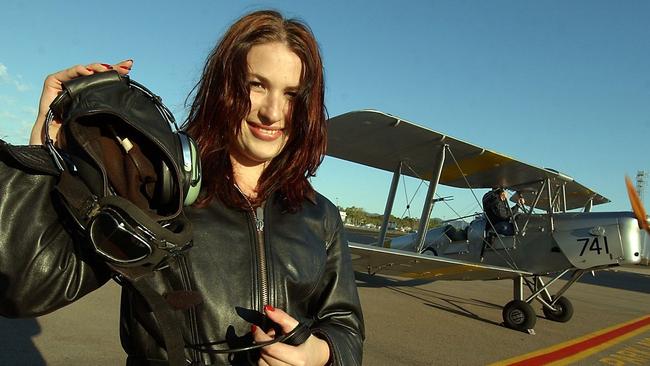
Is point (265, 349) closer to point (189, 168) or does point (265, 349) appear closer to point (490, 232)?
point (189, 168)

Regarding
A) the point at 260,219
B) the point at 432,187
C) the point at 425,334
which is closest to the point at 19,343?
the point at 260,219

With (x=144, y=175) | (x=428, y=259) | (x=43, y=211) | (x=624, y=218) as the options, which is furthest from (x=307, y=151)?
(x=624, y=218)

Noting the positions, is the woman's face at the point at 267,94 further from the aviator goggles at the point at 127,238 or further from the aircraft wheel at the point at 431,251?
the aircraft wheel at the point at 431,251

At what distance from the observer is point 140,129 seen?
722mm

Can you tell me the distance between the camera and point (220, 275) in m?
0.96

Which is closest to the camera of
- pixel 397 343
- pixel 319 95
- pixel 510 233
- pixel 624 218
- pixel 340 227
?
pixel 319 95

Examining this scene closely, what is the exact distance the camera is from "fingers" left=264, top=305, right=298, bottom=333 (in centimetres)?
89

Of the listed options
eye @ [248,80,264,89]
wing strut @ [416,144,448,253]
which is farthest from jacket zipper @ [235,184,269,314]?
wing strut @ [416,144,448,253]

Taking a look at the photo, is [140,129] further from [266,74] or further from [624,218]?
[624,218]

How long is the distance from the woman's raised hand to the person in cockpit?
7.44 m

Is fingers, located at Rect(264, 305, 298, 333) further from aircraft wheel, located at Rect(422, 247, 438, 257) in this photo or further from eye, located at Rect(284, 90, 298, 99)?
aircraft wheel, located at Rect(422, 247, 438, 257)

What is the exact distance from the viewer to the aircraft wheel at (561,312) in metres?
7.47

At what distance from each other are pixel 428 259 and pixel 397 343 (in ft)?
6.70

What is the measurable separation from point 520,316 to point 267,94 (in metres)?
6.44
